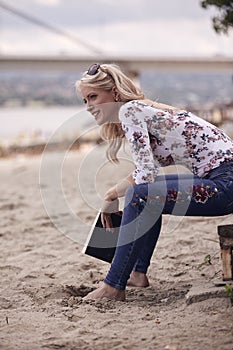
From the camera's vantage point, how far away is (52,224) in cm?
484

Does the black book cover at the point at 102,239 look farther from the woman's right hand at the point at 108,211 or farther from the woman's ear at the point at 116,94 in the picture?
the woman's ear at the point at 116,94

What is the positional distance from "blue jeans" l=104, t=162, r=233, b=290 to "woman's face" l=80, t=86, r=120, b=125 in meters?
0.36

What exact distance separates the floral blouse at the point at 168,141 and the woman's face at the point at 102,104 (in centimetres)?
14

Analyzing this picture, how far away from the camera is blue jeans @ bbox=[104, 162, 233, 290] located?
279 cm

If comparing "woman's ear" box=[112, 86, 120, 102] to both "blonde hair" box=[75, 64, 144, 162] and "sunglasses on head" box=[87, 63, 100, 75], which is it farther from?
"sunglasses on head" box=[87, 63, 100, 75]

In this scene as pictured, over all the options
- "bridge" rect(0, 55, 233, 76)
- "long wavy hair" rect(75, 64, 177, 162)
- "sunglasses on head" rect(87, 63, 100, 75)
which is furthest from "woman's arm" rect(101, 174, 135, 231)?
"bridge" rect(0, 55, 233, 76)

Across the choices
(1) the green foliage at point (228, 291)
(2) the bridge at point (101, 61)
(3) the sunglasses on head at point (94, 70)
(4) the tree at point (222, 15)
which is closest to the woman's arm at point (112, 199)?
(3) the sunglasses on head at point (94, 70)

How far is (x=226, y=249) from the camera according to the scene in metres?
2.79

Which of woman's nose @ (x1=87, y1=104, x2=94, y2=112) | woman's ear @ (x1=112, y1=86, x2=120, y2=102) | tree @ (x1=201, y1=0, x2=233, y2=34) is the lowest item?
woman's nose @ (x1=87, y1=104, x2=94, y2=112)

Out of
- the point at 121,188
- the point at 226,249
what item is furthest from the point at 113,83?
the point at 226,249

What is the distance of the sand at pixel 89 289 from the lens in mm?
2354

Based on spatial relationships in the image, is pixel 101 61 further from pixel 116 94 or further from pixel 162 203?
pixel 162 203

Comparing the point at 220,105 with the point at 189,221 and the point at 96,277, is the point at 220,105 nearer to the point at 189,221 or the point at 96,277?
the point at 189,221

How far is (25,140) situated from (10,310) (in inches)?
414
